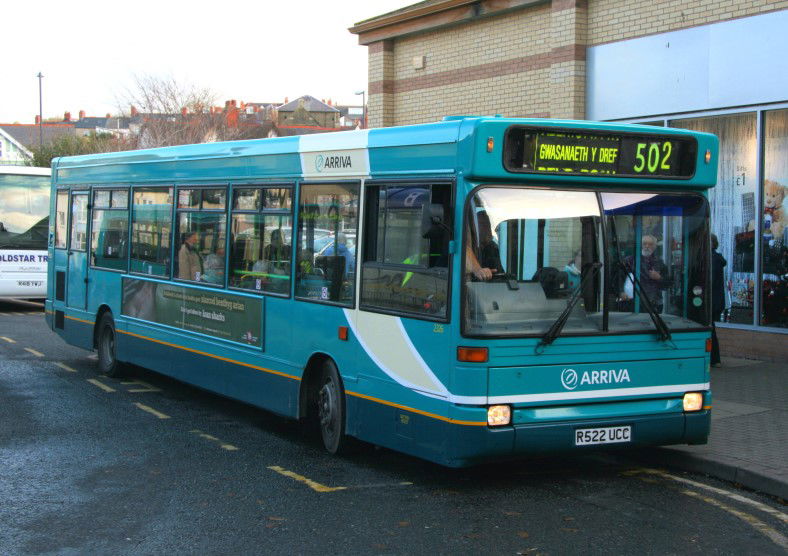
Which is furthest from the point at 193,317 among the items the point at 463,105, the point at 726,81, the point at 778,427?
the point at 463,105

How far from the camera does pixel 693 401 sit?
7879 millimetres

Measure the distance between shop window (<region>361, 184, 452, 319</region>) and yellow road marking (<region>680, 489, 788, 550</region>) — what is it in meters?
2.19

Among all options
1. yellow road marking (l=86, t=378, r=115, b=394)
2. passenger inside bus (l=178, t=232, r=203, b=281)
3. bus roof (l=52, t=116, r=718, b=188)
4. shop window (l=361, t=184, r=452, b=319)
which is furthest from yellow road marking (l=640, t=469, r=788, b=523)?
yellow road marking (l=86, t=378, r=115, b=394)

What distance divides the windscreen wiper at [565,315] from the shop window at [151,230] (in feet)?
18.1

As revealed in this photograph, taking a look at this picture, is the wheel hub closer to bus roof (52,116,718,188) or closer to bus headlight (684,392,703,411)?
bus roof (52,116,718,188)

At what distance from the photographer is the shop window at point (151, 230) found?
11.6 meters

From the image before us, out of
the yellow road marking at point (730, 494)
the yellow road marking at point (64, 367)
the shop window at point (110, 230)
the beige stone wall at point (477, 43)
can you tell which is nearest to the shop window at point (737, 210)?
the beige stone wall at point (477, 43)

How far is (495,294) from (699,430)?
1.98m

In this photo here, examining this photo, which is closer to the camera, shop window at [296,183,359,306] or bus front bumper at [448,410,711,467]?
bus front bumper at [448,410,711,467]

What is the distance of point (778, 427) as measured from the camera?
31.1ft

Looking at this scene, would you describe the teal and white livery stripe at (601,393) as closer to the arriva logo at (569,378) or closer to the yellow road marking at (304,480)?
the arriva logo at (569,378)

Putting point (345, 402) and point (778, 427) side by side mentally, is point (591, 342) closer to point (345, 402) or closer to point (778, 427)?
point (345, 402)

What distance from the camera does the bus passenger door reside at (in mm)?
13750

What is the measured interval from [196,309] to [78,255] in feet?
12.2
